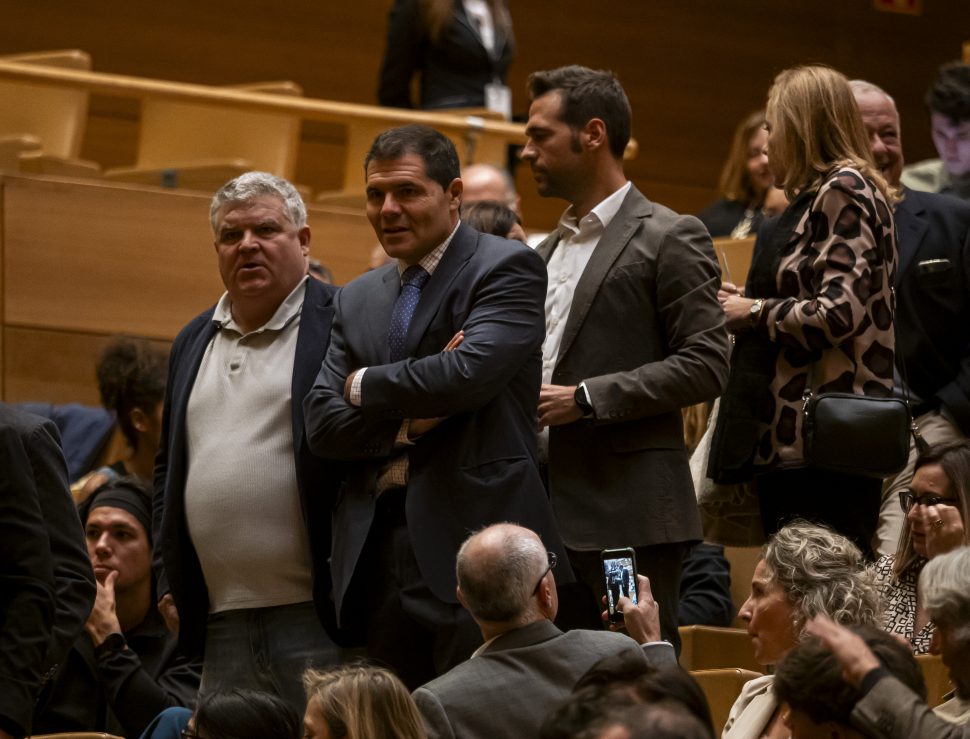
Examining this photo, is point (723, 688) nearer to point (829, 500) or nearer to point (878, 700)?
point (829, 500)

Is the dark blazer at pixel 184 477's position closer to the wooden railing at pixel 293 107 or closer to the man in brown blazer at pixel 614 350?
the man in brown blazer at pixel 614 350

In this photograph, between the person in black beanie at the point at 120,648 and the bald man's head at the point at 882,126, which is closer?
the person in black beanie at the point at 120,648

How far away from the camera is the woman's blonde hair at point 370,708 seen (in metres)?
2.78

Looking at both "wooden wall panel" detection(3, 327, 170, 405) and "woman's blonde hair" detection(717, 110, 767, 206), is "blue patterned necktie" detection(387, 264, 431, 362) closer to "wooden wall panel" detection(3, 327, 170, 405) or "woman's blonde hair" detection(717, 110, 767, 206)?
"woman's blonde hair" detection(717, 110, 767, 206)

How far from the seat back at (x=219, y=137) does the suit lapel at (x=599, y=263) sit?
9.66 ft

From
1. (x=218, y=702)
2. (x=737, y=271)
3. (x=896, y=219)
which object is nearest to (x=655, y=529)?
(x=218, y=702)

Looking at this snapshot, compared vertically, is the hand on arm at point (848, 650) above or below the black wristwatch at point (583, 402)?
below

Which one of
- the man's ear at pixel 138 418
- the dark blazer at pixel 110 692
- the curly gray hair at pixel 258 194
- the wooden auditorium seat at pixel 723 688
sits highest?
the curly gray hair at pixel 258 194

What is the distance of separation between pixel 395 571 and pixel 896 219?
171cm

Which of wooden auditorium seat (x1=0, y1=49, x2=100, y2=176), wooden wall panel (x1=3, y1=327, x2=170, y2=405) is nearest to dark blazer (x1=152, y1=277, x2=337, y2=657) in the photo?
wooden wall panel (x1=3, y1=327, x2=170, y2=405)

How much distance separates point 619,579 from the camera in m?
3.14

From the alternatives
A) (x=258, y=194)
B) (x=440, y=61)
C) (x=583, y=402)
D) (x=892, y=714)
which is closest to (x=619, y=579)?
(x=583, y=402)

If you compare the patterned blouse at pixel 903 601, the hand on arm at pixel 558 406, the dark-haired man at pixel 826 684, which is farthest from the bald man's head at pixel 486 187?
the dark-haired man at pixel 826 684

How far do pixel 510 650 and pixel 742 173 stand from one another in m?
3.09
